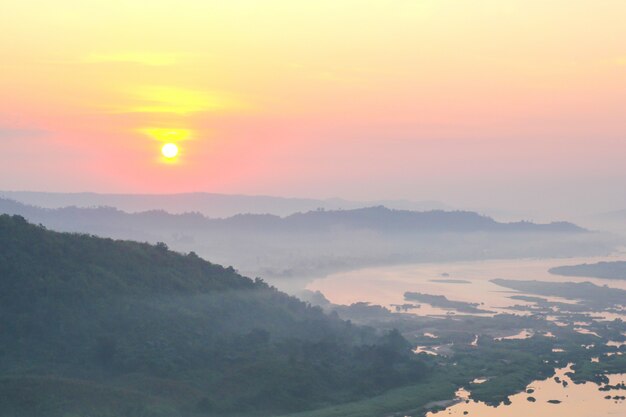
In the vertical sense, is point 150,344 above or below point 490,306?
above

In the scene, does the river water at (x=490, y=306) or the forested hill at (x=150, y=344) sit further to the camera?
the river water at (x=490, y=306)

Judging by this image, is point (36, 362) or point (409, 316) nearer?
point (36, 362)

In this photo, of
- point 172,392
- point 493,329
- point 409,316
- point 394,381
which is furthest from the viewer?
point 409,316

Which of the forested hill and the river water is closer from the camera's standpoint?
the forested hill

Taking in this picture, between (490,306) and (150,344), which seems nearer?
(150,344)

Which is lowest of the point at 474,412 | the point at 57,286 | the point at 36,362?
the point at 474,412

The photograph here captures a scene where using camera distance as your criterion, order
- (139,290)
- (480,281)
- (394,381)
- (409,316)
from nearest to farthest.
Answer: (394,381) < (139,290) < (409,316) < (480,281)

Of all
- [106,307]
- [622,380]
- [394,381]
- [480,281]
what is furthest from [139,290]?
[480,281]

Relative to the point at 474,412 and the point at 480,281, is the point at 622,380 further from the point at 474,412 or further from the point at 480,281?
the point at 480,281
